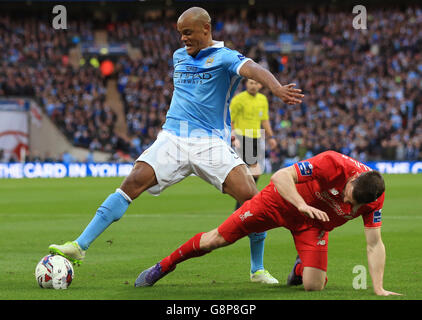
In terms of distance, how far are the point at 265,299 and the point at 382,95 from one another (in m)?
31.3

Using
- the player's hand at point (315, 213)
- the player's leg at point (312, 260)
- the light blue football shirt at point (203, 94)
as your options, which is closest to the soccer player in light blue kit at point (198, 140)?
the light blue football shirt at point (203, 94)

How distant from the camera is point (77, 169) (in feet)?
100

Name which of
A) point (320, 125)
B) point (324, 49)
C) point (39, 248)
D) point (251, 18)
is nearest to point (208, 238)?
point (39, 248)

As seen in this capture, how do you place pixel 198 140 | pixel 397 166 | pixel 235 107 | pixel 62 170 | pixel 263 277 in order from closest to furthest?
pixel 263 277 → pixel 198 140 → pixel 235 107 → pixel 62 170 → pixel 397 166

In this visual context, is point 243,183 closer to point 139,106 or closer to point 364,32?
point 139,106

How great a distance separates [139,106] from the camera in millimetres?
36531

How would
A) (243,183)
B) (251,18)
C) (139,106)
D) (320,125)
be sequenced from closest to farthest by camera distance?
1. (243,183)
2. (320,125)
3. (139,106)
4. (251,18)

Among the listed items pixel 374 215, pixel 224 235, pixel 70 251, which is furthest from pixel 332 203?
pixel 70 251

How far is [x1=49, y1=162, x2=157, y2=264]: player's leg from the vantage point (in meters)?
6.39

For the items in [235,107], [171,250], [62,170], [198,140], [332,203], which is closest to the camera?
A: [332,203]

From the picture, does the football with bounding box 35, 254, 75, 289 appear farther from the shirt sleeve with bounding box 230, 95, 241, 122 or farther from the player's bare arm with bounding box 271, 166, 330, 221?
the shirt sleeve with bounding box 230, 95, 241, 122

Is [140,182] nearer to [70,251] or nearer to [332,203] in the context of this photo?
[70,251]

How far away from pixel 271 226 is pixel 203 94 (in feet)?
4.86
